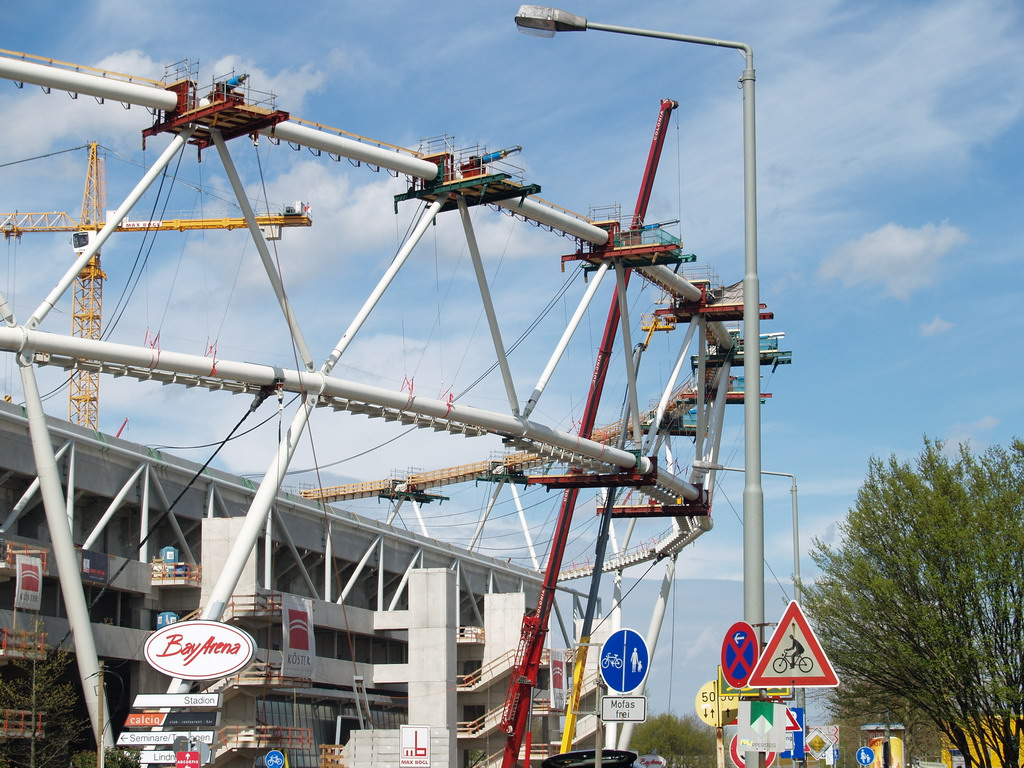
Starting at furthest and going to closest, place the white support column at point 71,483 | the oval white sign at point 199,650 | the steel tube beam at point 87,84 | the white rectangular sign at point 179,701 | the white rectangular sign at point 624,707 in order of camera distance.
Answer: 1. the white support column at point 71,483
2. the steel tube beam at point 87,84
3. the oval white sign at point 199,650
4. the white rectangular sign at point 179,701
5. the white rectangular sign at point 624,707

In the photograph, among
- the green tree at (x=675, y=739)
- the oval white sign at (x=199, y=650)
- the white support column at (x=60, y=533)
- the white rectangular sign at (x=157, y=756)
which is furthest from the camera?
the green tree at (x=675, y=739)

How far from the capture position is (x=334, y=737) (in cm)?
6328

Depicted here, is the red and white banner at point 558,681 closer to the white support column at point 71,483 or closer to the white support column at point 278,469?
the white support column at point 71,483

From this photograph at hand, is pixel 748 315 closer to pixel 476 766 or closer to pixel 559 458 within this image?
pixel 559 458

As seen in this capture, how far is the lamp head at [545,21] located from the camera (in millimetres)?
18969

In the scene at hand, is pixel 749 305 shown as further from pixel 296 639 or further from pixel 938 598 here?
pixel 296 639

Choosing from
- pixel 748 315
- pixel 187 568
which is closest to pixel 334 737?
pixel 187 568

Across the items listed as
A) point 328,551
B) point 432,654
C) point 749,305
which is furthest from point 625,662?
point 328,551

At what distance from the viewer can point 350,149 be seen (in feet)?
114

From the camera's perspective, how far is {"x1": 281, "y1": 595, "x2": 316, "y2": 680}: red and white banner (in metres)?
45.4

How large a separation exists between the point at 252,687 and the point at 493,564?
3792cm

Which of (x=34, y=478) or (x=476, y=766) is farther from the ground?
(x=34, y=478)

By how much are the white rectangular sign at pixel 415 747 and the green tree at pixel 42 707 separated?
1021 centimetres

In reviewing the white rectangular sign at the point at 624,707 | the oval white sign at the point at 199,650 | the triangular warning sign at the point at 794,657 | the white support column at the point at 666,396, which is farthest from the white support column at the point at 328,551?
the triangular warning sign at the point at 794,657
